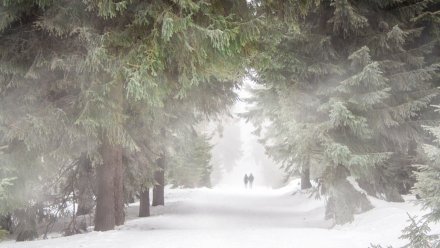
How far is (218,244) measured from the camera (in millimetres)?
8359

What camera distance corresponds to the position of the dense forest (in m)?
7.28

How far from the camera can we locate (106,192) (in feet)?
34.1

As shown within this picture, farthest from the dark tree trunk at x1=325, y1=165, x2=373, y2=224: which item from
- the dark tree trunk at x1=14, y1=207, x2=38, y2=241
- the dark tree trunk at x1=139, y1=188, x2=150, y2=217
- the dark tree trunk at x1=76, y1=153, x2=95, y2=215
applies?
the dark tree trunk at x1=14, y1=207, x2=38, y2=241

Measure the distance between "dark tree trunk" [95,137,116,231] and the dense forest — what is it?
0.03 meters

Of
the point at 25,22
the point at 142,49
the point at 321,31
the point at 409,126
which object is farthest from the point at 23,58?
the point at 409,126

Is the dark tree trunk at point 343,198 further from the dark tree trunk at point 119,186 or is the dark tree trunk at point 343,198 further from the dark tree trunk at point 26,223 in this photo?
the dark tree trunk at point 26,223

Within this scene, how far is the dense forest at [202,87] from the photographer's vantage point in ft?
23.9

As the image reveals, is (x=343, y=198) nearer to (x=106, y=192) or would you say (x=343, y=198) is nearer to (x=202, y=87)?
(x=202, y=87)

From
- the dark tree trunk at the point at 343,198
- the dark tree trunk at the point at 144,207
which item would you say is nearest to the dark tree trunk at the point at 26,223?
the dark tree trunk at the point at 144,207

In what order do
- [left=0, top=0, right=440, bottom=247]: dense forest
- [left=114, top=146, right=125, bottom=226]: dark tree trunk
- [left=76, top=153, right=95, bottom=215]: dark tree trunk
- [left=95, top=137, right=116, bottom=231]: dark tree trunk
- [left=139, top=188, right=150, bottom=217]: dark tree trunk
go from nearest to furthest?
[left=0, top=0, right=440, bottom=247]: dense forest
[left=95, top=137, right=116, bottom=231]: dark tree trunk
[left=114, top=146, right=125, bottom=226]: dark tree trunk
[left=76, top=153, right=95, bottom=215]: dark tree trunk
[left=139, top=188, right=150, bottom=217]: dark tree trunk

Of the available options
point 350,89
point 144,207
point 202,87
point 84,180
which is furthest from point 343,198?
point 144,207

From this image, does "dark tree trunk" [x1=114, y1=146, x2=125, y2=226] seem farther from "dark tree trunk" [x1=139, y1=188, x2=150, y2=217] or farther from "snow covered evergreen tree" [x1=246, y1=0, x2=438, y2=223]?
"snow covered evergreen tree" [x1=246, y1=0, x2=438, y2=223]

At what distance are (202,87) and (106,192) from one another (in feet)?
12.4

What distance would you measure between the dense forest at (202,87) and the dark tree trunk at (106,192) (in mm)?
29
